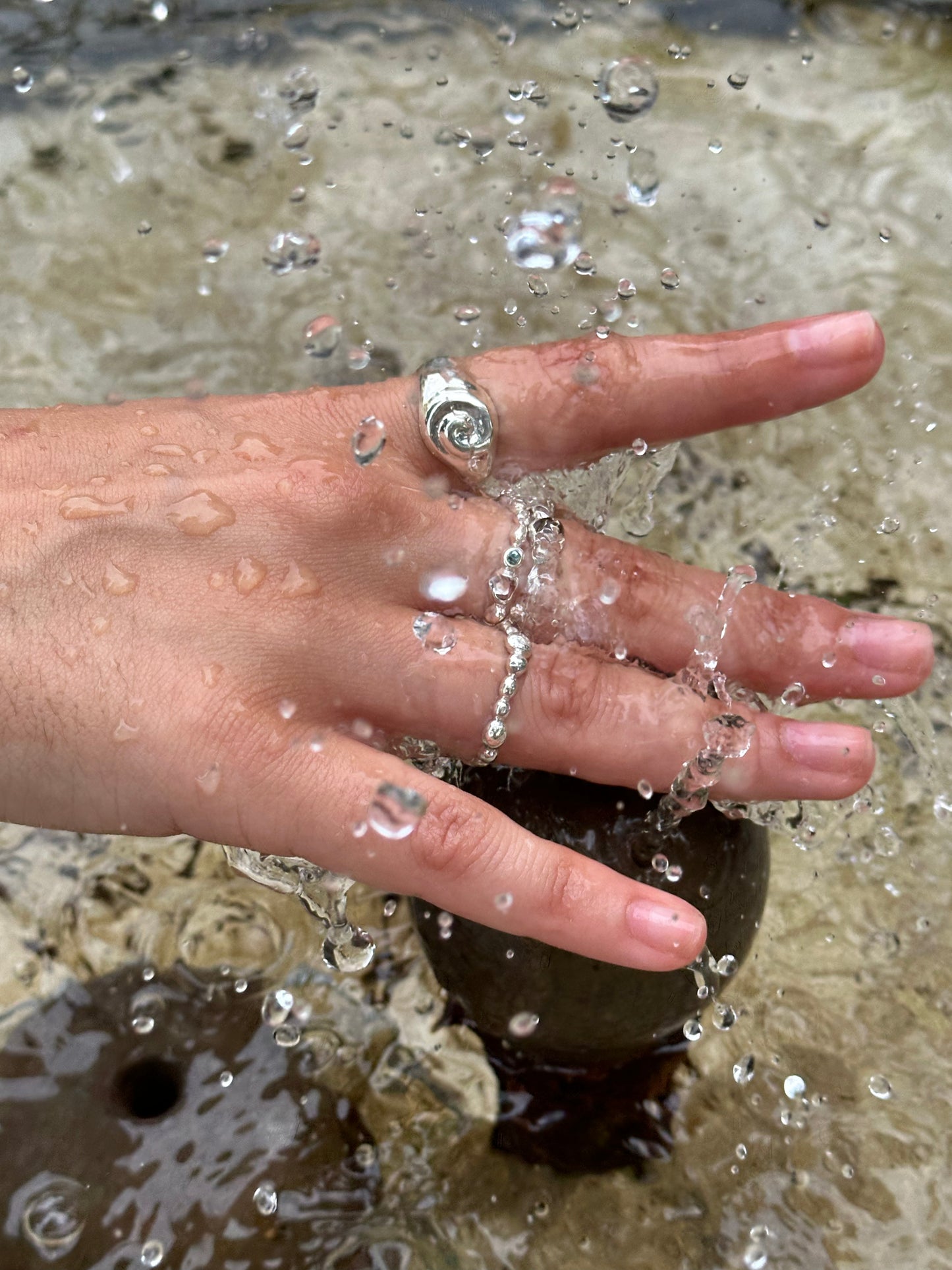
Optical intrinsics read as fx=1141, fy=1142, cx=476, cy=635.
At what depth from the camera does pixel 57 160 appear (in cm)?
285

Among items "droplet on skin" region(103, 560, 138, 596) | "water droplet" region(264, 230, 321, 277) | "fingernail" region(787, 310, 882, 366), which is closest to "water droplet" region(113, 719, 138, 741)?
"droplet on skin" region(103, 560, 138, 596)

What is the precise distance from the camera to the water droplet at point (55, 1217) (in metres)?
1.62

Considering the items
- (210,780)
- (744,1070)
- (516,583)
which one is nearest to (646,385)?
(516,583)

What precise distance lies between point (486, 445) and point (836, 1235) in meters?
1.24

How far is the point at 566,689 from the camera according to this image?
1.50 m

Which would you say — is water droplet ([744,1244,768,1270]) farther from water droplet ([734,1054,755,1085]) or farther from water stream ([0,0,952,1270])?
water droplet ([734,1054,755,1085])

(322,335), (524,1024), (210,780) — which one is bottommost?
(524,1024)

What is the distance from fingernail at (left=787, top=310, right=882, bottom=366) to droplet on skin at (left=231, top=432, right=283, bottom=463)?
0.74 metres

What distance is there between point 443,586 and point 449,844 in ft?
1.31

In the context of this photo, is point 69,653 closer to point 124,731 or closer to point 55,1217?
point 124,731

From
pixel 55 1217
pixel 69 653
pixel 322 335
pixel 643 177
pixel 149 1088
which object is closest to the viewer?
pixel 69 653

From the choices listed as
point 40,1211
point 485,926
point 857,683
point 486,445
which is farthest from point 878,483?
point 40,1211

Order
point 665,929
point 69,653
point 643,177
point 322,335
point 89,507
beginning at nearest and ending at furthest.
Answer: point 665,929 → point 69,653 → point 89,507 → point 322,335 → point 643,177

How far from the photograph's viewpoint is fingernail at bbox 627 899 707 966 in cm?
131
